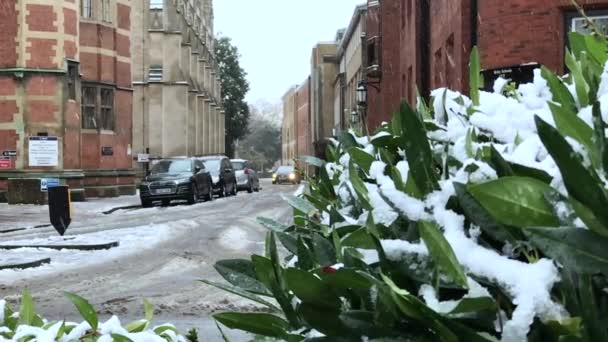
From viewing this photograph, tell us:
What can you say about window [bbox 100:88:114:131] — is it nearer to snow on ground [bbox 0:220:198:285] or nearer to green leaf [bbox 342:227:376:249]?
snow on ground [bbox 0:220:198:285]

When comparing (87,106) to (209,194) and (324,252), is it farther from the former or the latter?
(324,252)

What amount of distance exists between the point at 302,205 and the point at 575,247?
1477 millimetres

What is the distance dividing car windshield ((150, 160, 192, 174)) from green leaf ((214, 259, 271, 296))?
2697cm

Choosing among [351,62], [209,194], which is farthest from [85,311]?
[351,62]

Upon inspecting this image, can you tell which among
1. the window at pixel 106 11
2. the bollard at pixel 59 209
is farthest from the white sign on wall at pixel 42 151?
the bollard at pixel 59 209

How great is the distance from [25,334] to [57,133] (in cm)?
2700

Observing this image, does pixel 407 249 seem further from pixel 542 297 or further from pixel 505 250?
pixel 542 297

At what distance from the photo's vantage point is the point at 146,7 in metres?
48.6

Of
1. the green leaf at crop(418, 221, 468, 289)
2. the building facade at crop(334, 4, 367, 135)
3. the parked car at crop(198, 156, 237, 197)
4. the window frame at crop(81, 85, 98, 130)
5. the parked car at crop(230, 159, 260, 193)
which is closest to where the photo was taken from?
the green leaf at crop(418, 221, 468, 289)

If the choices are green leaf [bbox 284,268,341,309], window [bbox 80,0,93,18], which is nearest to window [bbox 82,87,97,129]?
window [bbox 80,0,93,18]

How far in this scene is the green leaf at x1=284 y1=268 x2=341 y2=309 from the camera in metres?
1.41

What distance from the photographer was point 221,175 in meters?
34.2

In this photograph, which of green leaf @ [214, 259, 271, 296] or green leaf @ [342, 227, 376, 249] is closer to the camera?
green leaf @ [342, 227, 376, 249]

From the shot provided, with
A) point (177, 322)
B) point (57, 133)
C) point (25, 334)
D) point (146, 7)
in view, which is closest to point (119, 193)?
point (57, 133)
